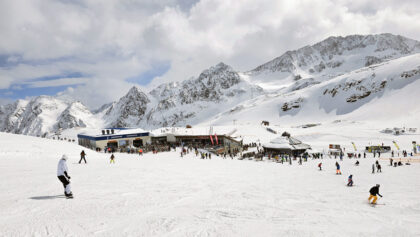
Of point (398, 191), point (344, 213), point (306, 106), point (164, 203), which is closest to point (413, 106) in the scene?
point (306, 106)

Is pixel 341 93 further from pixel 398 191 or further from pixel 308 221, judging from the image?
pixel 308 221

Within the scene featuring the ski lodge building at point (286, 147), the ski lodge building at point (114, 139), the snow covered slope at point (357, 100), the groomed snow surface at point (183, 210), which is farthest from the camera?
the snow covered slope at point (357, 100)

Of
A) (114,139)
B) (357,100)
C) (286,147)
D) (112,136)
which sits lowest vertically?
(286,147)

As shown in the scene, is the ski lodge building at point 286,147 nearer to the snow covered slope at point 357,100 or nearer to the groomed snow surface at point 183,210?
the groomed snow surface at point 183,210

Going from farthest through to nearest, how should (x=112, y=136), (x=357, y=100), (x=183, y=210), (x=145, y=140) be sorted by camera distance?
(x=357, y=100), (x=145, y=140), (x=112, y=136), (x=183, y=210)

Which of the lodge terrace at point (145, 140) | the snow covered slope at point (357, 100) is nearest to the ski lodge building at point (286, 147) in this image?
the lodge terrace at point (145, 140)

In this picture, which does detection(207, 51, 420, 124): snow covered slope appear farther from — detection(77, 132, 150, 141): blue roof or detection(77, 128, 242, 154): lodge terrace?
detection(77, 132, 150, 141): blue roof

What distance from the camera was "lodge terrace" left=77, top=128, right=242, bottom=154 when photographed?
4719 cm

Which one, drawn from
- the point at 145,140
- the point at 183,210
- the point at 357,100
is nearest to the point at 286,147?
the point at 183,210

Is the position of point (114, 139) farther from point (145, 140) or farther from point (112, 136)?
point (145, 140)

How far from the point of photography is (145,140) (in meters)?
54.7

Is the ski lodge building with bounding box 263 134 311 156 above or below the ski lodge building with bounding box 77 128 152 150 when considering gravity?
below

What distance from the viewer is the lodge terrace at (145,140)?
47.2 m

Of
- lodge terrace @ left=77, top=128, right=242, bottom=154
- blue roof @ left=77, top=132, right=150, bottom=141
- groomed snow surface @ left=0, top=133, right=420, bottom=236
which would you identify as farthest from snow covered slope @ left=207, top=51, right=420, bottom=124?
groomed snow surface @ left=0, top=133, right=420, bottom=236
